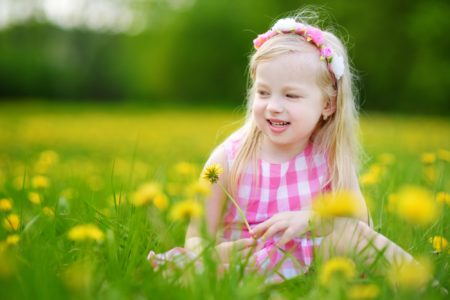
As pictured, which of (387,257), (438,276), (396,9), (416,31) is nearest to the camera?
(438,276)

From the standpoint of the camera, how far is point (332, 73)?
212 cm

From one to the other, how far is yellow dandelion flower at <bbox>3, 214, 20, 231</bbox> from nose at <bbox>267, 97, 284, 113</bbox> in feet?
3.28

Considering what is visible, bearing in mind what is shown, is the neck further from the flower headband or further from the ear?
the flower headband

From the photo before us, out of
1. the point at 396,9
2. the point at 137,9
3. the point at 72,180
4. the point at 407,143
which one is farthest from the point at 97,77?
the point at 72,180

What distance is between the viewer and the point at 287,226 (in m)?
1.79

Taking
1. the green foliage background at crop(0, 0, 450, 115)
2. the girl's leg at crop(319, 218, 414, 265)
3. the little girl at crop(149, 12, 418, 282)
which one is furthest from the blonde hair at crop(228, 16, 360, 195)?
the green foliage background at crop(0, 0, 450, 115)

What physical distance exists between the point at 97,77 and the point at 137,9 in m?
5.36

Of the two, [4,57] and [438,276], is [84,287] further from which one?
[4,57]

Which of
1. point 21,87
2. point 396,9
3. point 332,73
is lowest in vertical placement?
point 21,87

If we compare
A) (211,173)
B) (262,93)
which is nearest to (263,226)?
(211,173)

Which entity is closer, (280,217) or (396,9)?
(280,217)

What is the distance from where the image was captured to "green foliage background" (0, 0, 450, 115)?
16.4 m

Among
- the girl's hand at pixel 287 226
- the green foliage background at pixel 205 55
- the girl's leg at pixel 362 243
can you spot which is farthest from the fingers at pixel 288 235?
the green foliage background at pixel 205 55

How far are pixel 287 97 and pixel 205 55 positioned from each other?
23702 mm
